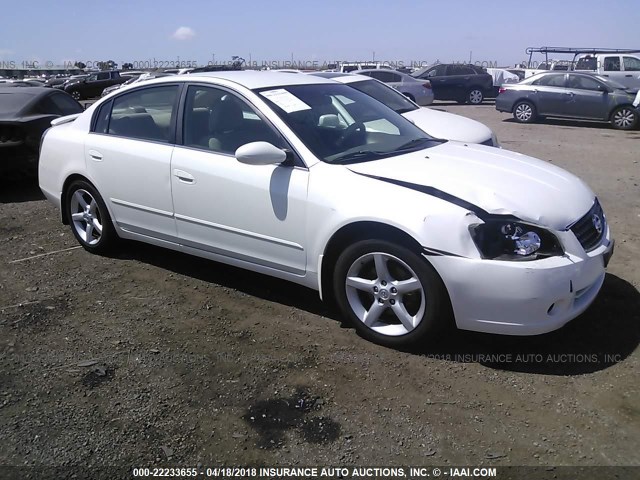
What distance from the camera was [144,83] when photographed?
15.6 ft

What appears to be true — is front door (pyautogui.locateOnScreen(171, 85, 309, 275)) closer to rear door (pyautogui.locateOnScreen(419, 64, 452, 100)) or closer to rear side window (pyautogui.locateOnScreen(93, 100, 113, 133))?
rear side window (pyautogui.locateOnScreen(93, 100, 113, 133))

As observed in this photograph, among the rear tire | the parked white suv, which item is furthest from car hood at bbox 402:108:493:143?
the parked white suv

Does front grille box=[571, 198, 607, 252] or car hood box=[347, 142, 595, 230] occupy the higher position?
car hood box=[347, 142, 595, 230]

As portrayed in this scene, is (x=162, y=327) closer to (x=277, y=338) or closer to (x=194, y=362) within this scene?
(x=194, y=362)

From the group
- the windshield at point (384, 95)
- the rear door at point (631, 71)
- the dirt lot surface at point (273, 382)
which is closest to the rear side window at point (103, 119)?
the dirt lot surface at point (273, 382)

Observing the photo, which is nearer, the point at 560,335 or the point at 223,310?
the point at 560,335

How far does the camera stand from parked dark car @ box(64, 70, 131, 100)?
29.5 meters

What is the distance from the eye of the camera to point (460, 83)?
23.1 metres

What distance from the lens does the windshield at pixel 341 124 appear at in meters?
3.88

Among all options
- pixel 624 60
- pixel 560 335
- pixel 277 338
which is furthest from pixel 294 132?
pixel 624 60

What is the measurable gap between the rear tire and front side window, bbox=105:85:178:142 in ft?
44.4

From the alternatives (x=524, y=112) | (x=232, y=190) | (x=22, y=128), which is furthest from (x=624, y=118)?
(x=232, y=190)

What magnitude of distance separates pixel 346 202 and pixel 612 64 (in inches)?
761

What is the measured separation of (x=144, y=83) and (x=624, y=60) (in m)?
18.8
